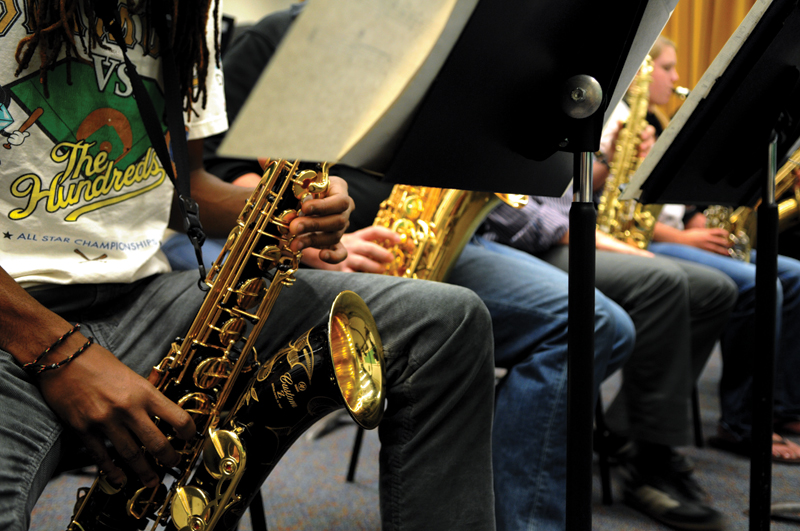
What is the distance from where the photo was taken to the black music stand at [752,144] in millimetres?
878

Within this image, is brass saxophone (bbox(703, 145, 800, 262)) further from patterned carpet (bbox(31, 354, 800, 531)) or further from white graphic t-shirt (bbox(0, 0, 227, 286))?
white graphic t-shirt (bbox(0, 0, 227, 286))

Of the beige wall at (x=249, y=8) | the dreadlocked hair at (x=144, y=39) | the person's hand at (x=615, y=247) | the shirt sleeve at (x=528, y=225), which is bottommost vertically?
the person's hand at (x=615, y=247)

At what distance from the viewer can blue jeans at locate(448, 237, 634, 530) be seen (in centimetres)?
128

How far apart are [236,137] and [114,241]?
24.7 inches

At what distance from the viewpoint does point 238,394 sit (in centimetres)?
102

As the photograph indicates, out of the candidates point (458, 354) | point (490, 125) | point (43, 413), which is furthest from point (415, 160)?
point (43, 413)

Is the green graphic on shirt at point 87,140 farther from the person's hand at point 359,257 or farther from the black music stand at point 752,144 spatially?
the black music stand at point 752,144

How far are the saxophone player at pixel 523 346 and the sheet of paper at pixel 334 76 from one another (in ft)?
2.37

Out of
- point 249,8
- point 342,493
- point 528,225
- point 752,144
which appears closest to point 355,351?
point 752,144

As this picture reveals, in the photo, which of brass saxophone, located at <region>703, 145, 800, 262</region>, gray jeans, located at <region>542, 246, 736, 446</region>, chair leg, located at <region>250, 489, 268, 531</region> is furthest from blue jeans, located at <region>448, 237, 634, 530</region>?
brass saxophone, located at <region>703, 145, 800, 262</region>

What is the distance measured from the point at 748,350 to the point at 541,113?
1902 millimetres

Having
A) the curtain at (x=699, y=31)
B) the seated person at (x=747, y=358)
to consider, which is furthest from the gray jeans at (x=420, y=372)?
the curtain at (x=699, y=31)

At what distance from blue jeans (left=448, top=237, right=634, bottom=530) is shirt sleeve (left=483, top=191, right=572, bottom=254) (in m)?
0.34

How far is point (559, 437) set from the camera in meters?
1.31
